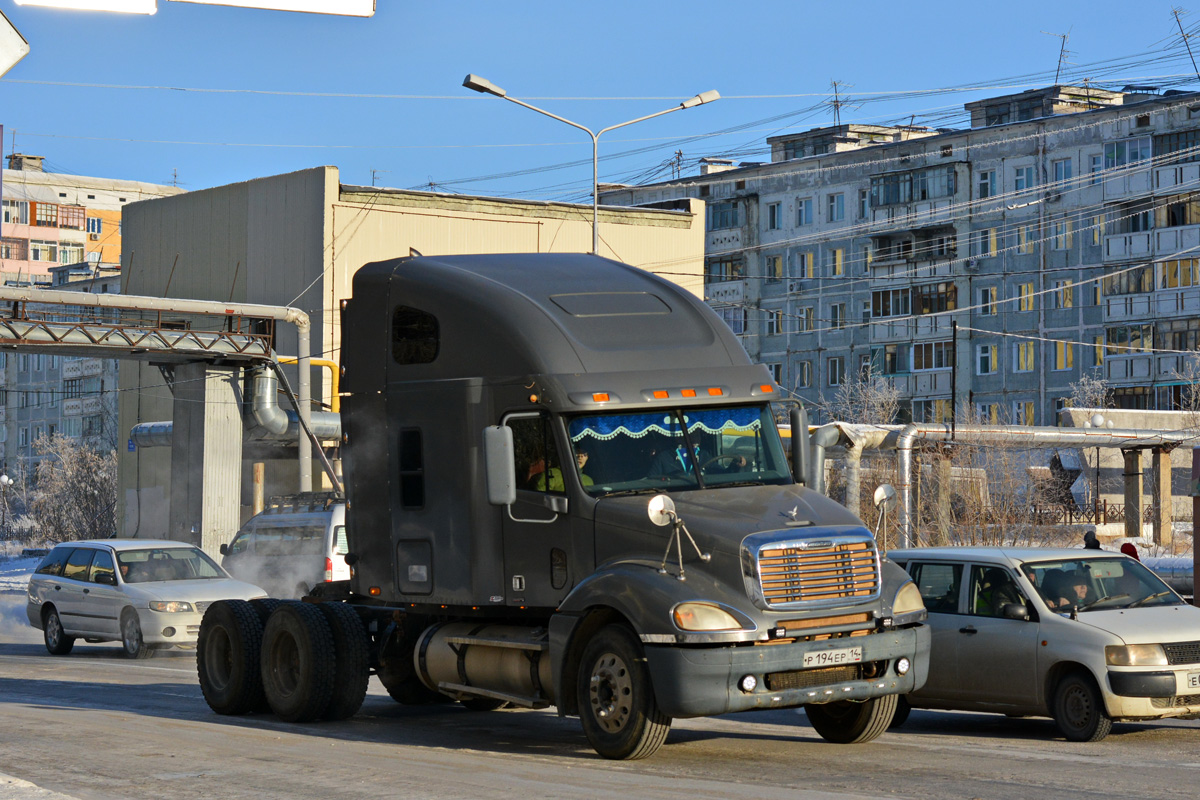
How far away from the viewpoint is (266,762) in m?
11.5

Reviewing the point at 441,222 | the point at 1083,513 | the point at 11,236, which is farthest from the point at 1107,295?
the point at 11,236

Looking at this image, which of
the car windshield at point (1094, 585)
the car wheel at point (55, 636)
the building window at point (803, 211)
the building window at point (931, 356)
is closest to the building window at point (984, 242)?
the building window at point (931, 356)

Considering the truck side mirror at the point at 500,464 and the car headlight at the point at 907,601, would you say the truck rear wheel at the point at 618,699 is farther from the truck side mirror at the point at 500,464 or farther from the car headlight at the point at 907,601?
the car headlight at the point at 907,601

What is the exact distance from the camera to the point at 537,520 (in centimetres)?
1215

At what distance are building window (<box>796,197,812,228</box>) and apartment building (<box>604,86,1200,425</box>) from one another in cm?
16

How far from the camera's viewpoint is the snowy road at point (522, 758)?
10.2m

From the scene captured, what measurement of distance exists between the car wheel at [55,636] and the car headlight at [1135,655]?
1616 centimetres

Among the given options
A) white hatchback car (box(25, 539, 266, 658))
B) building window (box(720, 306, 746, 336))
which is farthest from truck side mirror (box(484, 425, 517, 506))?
building window (box(720, 306, 746, 336))

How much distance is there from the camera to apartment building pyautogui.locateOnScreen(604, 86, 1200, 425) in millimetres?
68562

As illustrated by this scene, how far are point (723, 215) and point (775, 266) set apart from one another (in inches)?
176

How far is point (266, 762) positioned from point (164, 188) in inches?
5767

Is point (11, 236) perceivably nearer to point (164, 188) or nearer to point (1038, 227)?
point (164, 188)

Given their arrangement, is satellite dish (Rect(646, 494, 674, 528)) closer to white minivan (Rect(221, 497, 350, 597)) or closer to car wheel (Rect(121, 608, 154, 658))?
white minivan (Rect(221, 497, 350, 597))

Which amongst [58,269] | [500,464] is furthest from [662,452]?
[58,269]
